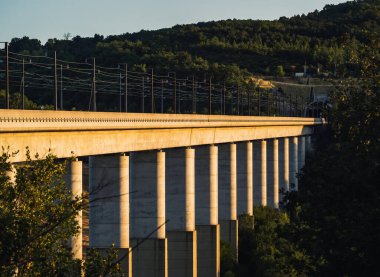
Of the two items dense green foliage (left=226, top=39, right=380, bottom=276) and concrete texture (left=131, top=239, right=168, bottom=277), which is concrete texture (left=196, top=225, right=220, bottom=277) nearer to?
concrete texture (left=131, top=239, right=168, bottom=277)

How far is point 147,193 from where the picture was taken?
51.7 metres

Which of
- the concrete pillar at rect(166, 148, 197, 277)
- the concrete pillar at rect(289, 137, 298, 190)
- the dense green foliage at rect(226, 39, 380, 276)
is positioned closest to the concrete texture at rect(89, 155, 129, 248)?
the concrete pillar at rect(166, 148, 197, 277)

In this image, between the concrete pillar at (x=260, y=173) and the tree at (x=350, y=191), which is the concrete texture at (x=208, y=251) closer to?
the concrete pillar at (x=260, y=173)

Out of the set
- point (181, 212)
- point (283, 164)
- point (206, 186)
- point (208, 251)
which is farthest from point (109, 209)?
point (283, 164)

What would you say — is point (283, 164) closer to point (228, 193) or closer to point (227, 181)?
point (227, 181)

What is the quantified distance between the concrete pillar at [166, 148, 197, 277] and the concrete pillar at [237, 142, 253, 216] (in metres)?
20.3

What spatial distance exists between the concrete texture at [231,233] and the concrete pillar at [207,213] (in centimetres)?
536

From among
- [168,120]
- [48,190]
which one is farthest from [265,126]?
[48,190]

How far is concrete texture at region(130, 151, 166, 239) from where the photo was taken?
5147 centimetres

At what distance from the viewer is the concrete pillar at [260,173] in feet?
281

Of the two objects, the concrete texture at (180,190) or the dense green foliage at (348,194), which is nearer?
the dense green foliage at (348,194)

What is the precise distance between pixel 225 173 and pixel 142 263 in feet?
73.3

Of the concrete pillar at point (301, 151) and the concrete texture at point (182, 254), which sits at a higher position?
the concrete pillar at point (301, 151)

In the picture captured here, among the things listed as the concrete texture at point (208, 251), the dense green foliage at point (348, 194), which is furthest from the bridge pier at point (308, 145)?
the dense green foliage at point (348, 194)
